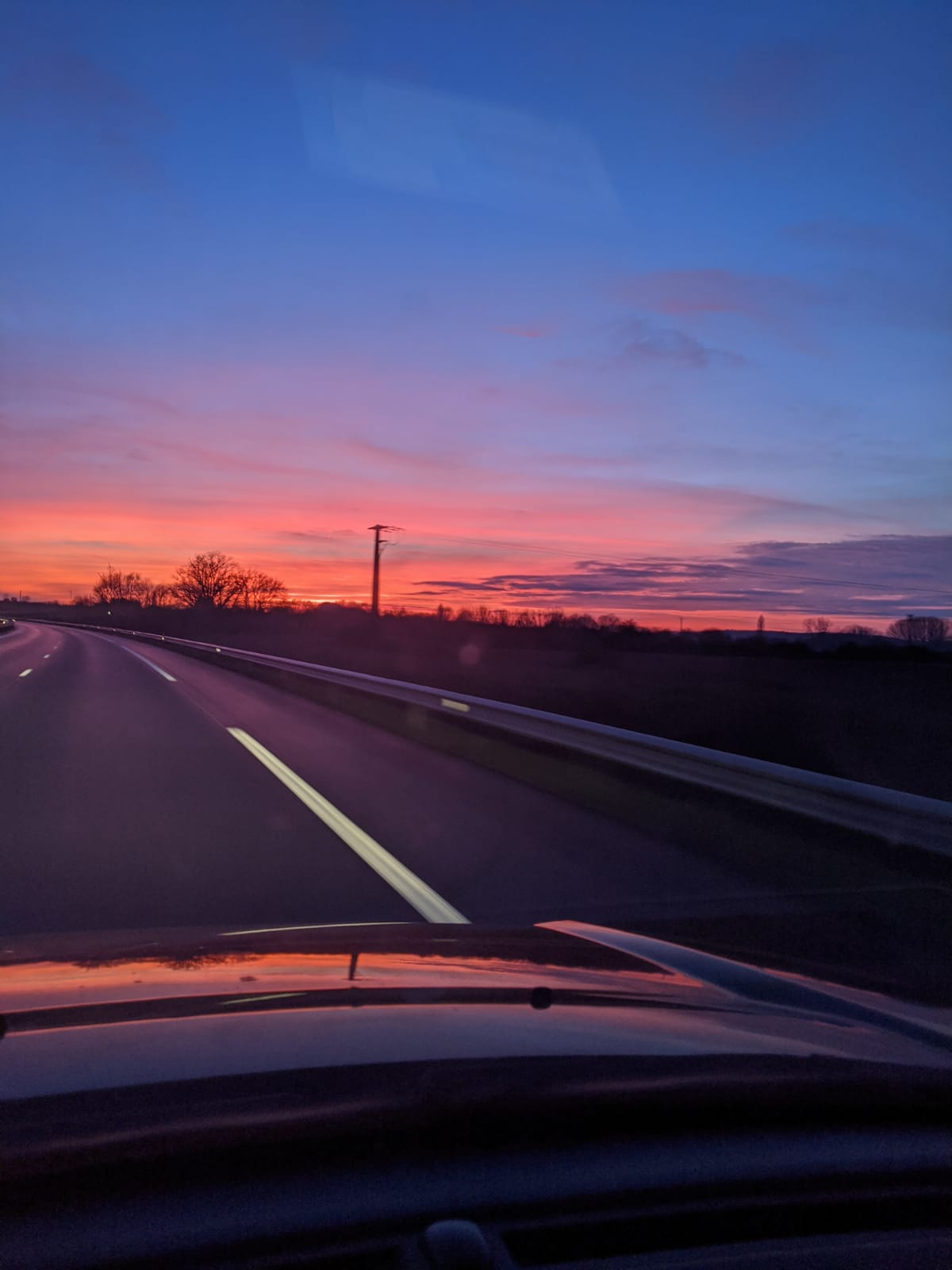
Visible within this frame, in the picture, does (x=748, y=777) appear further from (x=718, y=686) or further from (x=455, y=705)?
(x=718, y=686)

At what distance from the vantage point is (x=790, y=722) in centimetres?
1841

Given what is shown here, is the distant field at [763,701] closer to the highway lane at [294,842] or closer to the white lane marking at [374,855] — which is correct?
the highway lane at [294,842]

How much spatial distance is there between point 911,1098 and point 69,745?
13.7 m

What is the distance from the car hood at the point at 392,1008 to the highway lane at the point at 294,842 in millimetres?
2143

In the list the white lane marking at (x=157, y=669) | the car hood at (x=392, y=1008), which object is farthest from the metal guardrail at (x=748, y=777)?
the white lane marking at (x=157, y=669)

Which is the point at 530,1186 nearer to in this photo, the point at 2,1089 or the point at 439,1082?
the point at 439,1082

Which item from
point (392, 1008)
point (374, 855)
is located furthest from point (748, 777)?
point (392, 1008)

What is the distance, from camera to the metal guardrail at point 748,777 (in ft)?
20.6

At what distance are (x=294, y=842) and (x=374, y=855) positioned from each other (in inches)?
33.0

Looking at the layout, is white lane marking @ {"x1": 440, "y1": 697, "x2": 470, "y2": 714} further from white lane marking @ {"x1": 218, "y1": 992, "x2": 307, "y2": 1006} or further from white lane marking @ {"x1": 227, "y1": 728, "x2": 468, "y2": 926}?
white lane marking @ {"x1": 218, "y1": 992, "x2": 307, "y2": 1006}

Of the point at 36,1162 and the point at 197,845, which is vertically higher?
the point at 36,1162

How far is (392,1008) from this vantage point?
11.1 feet

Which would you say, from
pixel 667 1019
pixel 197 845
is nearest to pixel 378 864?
pixel 197 845

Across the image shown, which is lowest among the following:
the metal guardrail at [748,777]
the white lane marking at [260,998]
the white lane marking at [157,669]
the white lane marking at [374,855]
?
the white lane marking at [374,855]
